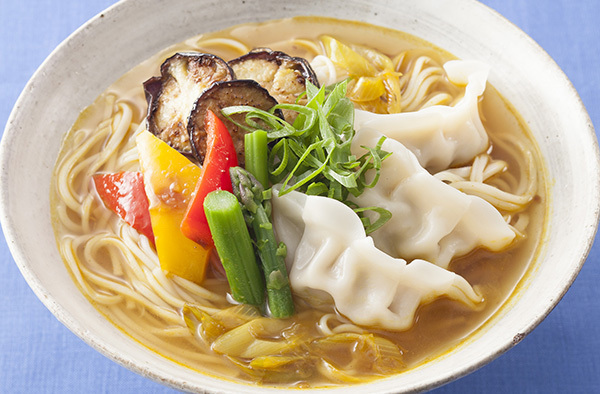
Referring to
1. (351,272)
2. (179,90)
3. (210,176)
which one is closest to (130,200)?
(210,176)

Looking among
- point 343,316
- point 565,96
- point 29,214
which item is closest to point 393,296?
point 343,316

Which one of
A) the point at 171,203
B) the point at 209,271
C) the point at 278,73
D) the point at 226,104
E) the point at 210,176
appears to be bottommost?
the point at 209,271

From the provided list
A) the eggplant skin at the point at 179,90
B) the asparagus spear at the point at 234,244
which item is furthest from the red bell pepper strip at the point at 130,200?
the asparagus spear at the point at 234,244

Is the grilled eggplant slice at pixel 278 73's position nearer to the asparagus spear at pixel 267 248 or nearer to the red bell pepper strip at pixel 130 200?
the asparagus spear at pixel 267 248

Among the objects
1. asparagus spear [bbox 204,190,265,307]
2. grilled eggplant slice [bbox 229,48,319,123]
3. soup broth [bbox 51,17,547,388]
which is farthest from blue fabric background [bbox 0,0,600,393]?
grilled eggplant slice [bbox 229,48,319,123]

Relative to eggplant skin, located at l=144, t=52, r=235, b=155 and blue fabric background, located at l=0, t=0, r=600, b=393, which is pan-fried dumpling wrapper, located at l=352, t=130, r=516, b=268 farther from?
eggplant skin, located at l=144, t=52, r=235, b=155

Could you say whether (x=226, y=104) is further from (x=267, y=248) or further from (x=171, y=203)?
(x=267, y=248)

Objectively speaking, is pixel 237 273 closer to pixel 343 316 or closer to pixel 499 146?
pixel 343 316

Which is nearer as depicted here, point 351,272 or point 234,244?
point 234,244
